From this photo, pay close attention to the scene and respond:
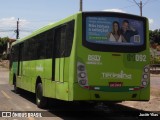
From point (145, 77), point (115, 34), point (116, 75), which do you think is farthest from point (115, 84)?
point (115, 34)

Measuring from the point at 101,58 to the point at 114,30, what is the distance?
37.3 inches

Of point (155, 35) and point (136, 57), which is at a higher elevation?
point (155, 35)

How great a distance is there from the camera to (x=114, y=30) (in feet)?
39.7

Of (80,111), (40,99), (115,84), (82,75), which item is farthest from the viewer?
(40,99)

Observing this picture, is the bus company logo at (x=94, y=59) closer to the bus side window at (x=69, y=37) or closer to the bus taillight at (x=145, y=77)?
the bus side window at (x=69, y=37)

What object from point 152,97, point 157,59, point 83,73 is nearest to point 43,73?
point 83,73

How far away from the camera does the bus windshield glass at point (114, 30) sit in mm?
11852

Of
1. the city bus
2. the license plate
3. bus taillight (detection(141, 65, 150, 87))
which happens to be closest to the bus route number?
the city bus

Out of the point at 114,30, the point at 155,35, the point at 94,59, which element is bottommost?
the point at 94,59

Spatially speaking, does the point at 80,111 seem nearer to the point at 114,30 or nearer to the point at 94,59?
the point at 94,59

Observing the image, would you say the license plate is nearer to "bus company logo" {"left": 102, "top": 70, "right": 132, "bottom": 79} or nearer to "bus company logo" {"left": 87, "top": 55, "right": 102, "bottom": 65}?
"bus company logo" {"left": 102, "top": 70, "right": 132, "bottom": 79}

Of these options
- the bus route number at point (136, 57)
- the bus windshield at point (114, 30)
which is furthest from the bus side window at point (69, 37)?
the bus route number at point (136, 57)

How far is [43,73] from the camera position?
49.6 ft

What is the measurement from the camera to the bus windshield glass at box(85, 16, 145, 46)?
1185 cm
